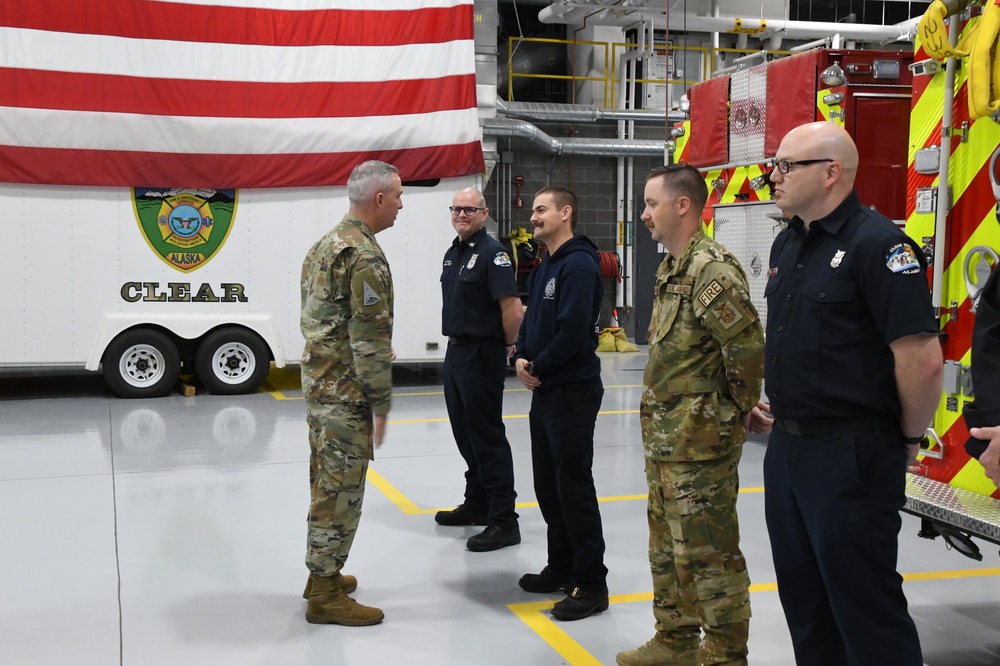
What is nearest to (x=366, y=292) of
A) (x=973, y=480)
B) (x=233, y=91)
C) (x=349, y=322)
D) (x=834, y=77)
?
(x=349, y=322)

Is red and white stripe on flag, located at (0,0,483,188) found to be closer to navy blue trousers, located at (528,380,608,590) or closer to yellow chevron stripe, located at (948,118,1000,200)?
navy blue trousers, located at (528,380,608,590)

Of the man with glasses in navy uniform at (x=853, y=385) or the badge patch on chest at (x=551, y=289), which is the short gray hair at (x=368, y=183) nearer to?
the badge patch on chest at (x=551, y=289)

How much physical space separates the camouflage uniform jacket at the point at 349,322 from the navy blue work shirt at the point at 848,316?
2076 mm

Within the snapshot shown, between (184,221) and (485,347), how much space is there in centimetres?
647

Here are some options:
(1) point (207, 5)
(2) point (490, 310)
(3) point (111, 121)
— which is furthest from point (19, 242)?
(2) point (490, 310)

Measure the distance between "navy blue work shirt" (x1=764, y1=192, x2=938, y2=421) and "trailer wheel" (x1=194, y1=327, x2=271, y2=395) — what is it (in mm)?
9305

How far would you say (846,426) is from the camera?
324cm

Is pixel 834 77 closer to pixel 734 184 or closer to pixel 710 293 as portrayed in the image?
pixel 734 184

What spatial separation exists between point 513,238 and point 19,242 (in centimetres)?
710

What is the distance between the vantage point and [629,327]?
60.0 ft

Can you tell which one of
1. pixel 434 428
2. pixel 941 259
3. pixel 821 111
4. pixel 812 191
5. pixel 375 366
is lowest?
pixel 434 428

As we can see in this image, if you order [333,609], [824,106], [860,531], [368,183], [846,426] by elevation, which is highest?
[824,106]

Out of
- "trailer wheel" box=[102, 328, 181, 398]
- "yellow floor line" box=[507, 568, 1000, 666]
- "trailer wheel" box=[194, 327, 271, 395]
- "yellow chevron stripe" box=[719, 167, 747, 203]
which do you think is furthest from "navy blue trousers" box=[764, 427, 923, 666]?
"trailer wheel" box=[102, 328, 181, 398]

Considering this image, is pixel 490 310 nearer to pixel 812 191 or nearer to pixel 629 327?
pixel 812 191
